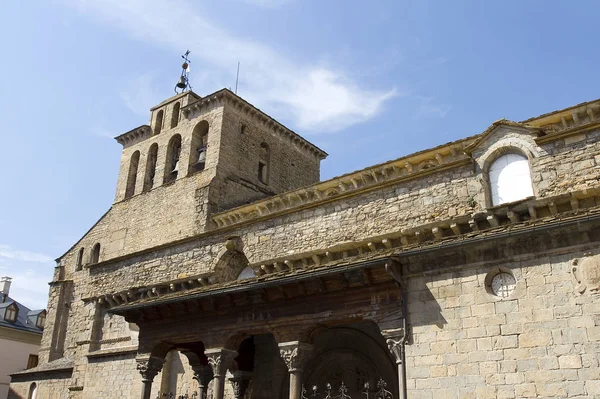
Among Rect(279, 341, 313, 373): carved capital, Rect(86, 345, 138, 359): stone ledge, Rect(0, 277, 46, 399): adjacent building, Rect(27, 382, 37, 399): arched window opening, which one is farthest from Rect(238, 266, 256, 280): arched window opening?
Rect(0, 277, 46, 399): adjacent building

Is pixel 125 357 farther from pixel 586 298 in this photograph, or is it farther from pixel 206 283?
pixel 586 298

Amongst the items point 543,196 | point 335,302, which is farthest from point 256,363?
point 543,196

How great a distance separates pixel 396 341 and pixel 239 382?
5.79 metres

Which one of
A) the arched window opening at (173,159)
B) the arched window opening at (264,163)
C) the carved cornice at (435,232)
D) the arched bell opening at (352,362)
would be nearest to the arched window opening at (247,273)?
the carved cornice at (435,232)

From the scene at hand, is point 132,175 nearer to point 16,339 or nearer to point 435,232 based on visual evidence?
point 16,339

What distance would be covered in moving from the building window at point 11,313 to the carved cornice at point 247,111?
18.2m

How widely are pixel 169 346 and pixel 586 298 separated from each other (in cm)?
825

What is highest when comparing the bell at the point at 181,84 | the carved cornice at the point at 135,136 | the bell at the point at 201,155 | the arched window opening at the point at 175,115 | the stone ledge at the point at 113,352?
the bell at the point at 181,84

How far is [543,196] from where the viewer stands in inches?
445

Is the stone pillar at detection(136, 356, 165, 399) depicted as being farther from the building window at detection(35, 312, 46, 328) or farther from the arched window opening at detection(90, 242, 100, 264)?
the building window at detection(35, 312, 46, 328)

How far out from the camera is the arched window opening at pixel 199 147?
882 inches

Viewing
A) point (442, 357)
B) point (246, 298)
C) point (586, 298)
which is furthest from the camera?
point (246, 298)

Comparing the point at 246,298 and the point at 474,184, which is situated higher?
the point at 474,184

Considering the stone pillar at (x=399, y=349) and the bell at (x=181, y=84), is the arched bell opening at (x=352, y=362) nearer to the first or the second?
the stone pillar at (x=399, y=349)
